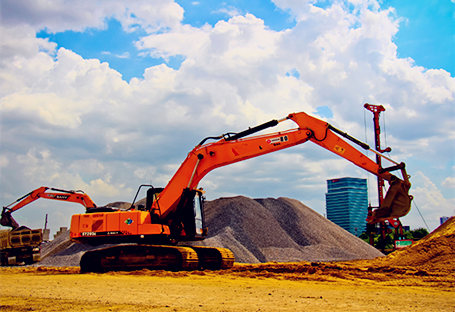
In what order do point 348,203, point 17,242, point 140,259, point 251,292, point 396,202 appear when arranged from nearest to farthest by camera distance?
point 251,292 < point 396,202 < point 140,259 < point 17,242 < point 348,203

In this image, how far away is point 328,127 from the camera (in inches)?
511

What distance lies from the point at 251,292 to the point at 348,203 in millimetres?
190960

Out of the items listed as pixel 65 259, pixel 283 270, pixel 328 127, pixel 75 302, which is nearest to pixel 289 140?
pixel 328 127

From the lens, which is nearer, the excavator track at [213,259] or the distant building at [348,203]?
the excavator track at [213,259]

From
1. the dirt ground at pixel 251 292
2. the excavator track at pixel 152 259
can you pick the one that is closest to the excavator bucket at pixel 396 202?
the dirt ground at pixel 251 292

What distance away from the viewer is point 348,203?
7534 inches

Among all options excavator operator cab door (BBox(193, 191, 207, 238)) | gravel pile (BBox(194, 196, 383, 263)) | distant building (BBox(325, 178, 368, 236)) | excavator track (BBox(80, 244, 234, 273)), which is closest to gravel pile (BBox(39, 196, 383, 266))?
gravel pile (BBox(194, 196, 383, 263))

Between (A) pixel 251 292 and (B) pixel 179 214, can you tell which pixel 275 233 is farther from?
(A) pixel 251 292

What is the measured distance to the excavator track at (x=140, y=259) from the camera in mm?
13289

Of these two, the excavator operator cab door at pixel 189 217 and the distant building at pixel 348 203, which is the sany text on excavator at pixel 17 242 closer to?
the excavator operator cab door at pixel 189 217

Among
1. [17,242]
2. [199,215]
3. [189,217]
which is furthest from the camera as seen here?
[17,242]

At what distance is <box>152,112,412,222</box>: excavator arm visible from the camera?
12.0m

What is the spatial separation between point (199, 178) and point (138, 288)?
533 cm

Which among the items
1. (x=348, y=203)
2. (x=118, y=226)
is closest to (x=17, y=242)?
(x=118, y=226)
